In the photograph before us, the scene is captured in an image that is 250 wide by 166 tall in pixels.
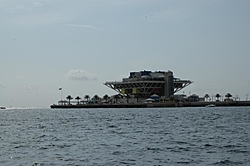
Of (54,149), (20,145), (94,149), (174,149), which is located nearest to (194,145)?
(174,149)

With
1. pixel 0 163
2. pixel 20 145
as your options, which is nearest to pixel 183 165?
pixel 0 163

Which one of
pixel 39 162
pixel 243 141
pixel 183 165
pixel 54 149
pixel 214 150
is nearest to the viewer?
pixel 183 165

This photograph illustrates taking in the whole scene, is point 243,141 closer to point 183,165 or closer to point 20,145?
point 183,165

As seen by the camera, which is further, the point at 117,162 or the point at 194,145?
the point at 194,145

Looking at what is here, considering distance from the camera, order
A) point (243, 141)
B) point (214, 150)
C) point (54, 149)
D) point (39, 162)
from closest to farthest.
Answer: point (39, 162) < point (214, 150) < point (54, 149) < point (243, 141)

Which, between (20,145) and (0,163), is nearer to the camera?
(0,163)

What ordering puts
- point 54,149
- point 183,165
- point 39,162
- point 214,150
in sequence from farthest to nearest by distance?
point 54,149 < point 214,150 < point 39,162 < point 183,165

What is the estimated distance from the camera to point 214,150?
32.0m

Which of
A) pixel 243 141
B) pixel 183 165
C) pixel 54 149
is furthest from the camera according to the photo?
pixel 243 141

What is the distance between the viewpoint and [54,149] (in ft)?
112

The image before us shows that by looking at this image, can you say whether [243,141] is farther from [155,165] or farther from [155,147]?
[155,165]

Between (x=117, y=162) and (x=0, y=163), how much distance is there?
702 cm

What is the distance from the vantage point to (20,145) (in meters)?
37.7

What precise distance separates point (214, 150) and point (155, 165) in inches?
279
